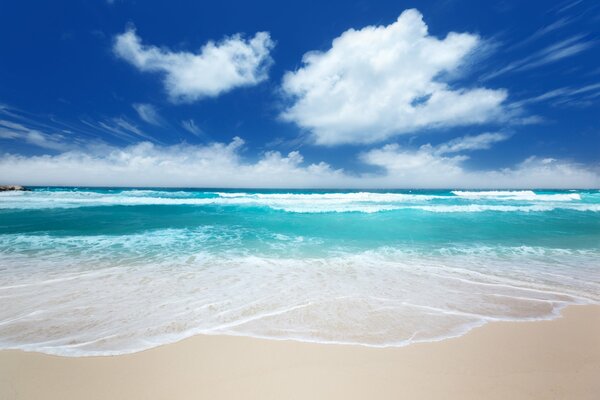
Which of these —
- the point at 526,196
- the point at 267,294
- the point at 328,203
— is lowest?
the point at 267,294

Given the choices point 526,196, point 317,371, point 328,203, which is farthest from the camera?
point 526,196

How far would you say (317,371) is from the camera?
8.43 feet

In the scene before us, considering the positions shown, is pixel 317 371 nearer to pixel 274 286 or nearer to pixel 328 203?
pixel 274 286

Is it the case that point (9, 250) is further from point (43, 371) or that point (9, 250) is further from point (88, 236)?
A: point (43, 371)

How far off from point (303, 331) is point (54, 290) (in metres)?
4.51

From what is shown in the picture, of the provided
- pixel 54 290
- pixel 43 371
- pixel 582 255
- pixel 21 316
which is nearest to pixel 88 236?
pixel 54 290

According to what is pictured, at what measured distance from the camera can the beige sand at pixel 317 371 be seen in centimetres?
231

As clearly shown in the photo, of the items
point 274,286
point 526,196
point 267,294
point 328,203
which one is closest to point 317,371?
point 267,294

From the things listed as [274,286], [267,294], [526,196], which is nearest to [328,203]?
[274,286]

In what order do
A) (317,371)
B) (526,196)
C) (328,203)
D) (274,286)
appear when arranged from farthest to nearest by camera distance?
(526,196) < (328,203) < (274,286) < (317,371)

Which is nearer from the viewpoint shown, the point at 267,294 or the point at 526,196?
the point at 267,294

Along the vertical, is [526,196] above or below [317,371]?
above

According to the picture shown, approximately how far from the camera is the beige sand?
7.57 feet

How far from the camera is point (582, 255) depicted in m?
7.34
